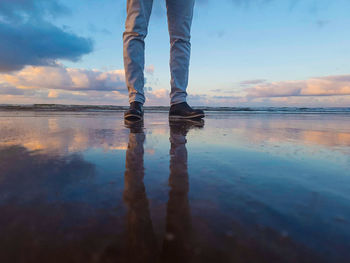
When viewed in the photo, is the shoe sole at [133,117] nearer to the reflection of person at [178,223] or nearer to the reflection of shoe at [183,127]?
the reflection of shoe at [183,127]

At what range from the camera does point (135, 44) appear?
82.0 inches

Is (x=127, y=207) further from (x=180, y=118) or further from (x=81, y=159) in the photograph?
(x=180, y=118)

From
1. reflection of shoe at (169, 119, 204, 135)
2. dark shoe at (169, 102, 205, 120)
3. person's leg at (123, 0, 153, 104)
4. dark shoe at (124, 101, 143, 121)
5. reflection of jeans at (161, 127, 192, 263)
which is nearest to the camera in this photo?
reflection of jeans at (161, 127, 192, 263)

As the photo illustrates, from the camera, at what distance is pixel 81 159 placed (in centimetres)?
66

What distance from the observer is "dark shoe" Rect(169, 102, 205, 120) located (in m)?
2.28

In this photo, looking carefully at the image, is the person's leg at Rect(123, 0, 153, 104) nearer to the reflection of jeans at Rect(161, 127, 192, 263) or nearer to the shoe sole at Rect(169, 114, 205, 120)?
the shoe sole at Rect(169, 114, 205, 120)

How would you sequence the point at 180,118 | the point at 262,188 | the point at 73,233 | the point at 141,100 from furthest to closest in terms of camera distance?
the point at 180,118, the point at 141,100, the point at 262,188, the point at 73,233

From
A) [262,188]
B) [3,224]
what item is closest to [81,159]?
[3,224]

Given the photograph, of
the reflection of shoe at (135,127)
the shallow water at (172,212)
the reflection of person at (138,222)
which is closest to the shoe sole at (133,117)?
the reflection of shoe at (135,127)

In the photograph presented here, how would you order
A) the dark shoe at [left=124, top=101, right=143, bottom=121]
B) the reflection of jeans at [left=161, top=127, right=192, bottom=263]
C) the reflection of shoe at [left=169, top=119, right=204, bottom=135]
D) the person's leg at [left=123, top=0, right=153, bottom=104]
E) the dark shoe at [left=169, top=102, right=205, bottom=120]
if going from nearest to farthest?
the reflection of jeans at [left=161, top=127, right=192, bottom=263] → the reflection of shoe at [left=169, top=119, right=204, bottom=135] → the person's leg at [left=123, top=0, right=153, bottom=104] → the dark shoe at [left=124, top=101, right=143, bottom=121] → the dark shoe at [left=169, top=102, right=205, bottom=120]

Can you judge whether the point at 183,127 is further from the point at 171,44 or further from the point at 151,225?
the point at 151,225

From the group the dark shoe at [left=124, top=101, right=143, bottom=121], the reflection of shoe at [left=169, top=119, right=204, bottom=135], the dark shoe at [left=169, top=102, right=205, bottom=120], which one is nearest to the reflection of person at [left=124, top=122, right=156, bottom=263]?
the reflection of shoe at [left=169, top=119, right=204, bottom=135]

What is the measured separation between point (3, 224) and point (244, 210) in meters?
0.33

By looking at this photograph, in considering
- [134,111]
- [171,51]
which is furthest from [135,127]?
[171,51]
